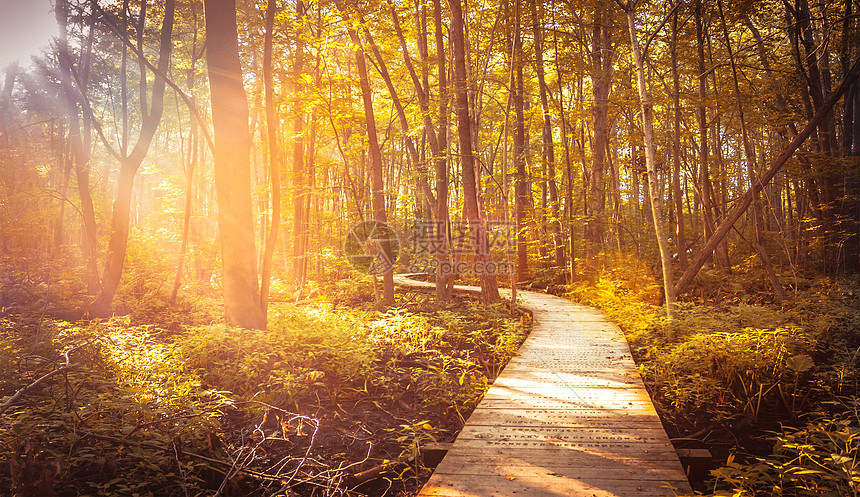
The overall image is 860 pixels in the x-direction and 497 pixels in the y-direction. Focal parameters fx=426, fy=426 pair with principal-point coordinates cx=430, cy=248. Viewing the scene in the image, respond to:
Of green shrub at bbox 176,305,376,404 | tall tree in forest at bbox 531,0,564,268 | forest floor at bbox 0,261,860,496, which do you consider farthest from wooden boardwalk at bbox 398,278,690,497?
tall tree in forest at bbox 531,0,564,268

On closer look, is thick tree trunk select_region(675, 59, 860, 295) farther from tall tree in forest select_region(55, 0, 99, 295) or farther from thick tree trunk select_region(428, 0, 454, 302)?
tall tree in forest select_region(55, 0, 99, 295)

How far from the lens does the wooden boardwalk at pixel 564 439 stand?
2891mm

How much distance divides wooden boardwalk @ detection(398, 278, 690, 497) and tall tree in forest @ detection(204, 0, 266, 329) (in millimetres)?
4486

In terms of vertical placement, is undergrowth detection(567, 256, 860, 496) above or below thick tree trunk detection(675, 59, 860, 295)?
below

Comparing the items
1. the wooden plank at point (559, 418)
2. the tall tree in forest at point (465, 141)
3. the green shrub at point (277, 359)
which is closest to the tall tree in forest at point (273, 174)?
the green shrub at point (277, 359)

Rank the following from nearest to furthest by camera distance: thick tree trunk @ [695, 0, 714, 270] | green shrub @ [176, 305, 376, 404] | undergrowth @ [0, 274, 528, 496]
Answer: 1. undergrowth @ [0, 274, 528, 496]
2. green shrub @ [176, 305, 376, 404]
3. thick tree trunk @ [695, 0, 714, 270]

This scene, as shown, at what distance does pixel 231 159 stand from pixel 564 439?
6335mm

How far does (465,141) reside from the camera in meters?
10.5

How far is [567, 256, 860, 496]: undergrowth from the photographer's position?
3143 mm

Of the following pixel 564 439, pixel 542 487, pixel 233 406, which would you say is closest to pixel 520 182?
pixel 564 439

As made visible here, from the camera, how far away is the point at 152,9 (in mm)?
13500

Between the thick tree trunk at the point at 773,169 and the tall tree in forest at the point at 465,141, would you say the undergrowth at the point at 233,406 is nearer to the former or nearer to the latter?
the tall tree in forest at the point at 465,141

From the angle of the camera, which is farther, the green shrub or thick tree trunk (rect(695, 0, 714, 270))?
thick tree trunk (rect(695, 0, 714, 270))

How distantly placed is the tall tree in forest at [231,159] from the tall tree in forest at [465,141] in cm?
506
